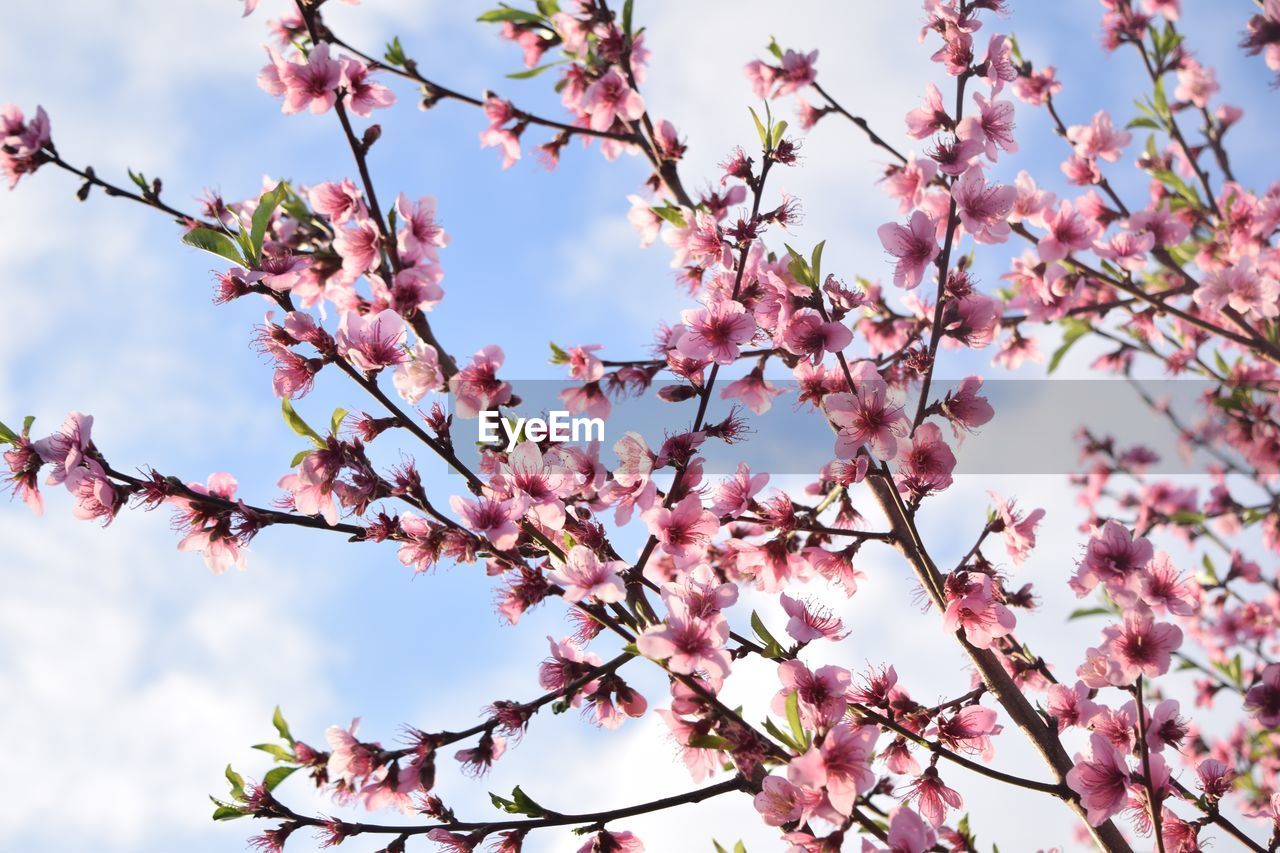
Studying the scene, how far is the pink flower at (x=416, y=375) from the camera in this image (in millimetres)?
2801

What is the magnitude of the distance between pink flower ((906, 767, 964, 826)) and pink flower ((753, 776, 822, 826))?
64cm

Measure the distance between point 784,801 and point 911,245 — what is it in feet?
6.50

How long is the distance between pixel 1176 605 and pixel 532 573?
218cm

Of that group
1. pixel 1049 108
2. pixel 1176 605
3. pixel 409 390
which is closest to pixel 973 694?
pixel 1176 605

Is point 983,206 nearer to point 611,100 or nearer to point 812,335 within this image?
point 812,335

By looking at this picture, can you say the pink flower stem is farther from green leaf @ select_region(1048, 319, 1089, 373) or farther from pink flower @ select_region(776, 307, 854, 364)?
green leaf @ select_region(1048, 319, 1089, 373)

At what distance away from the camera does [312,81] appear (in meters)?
3.19

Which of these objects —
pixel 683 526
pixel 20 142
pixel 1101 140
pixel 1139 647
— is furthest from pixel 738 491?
pixel 1101 140

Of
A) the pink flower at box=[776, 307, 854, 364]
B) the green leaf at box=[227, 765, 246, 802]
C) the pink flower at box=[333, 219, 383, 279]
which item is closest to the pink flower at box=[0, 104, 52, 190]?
the pink flower at box=[333, 219, 383, 279]

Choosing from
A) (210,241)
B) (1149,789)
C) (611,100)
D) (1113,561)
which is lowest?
(1149,789)

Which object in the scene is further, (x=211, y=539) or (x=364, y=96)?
(x=364, y=96)

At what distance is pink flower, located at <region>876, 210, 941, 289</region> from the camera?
3222mm

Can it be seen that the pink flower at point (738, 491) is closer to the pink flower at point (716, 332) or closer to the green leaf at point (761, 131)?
the pink flower at point (716, 332)

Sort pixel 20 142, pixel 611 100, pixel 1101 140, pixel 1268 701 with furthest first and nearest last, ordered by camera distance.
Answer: pixel 1101 140 → pixel 611 100 → pixel 1268 701 → pixel 20 142
